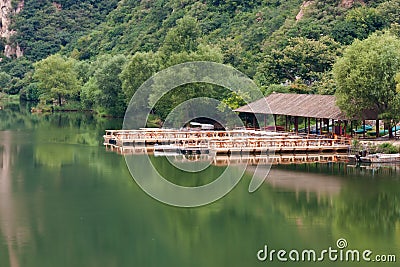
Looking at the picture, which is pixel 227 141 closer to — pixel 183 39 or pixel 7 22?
pixel 183 39

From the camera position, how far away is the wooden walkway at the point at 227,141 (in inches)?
1671

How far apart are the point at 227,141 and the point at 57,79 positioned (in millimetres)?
38758

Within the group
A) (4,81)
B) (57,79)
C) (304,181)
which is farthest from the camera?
(4,81)

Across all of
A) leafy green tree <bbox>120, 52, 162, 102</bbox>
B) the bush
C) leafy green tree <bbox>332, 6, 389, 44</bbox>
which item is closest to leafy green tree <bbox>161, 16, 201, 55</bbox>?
leafy green tree <bbox>120, 52, 162, 102</bbox>

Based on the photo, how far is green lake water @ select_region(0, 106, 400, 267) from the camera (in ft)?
80.8

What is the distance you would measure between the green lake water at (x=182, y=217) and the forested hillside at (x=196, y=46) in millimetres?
17523

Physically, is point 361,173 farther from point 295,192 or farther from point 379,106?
point 379,106

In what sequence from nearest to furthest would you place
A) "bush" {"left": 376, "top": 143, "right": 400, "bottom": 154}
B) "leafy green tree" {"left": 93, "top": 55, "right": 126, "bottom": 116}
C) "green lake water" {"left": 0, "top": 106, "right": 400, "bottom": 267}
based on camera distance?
1. "green lake water" {"left": 0, "top": 106, "right": 400, "bottom": 267}
2. "bush" {"left": 376, "top": 143, "right": 400, "bottom": 154}
3. "leafy green tree" {"left": 93, "top": 55, "right": 126, "bottom": 116}

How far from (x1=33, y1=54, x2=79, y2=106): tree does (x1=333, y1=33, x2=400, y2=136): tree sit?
3909cm

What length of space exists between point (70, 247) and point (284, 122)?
27584mm

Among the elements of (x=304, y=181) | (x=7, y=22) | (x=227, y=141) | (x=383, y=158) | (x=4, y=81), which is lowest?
(x=304, y=181)

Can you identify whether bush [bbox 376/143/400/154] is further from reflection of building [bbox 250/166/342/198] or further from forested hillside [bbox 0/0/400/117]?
forested hillside [bbox 0/0/400/117]

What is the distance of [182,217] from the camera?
28922 millimetres

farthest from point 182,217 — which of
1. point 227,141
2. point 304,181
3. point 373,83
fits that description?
point 373,83
